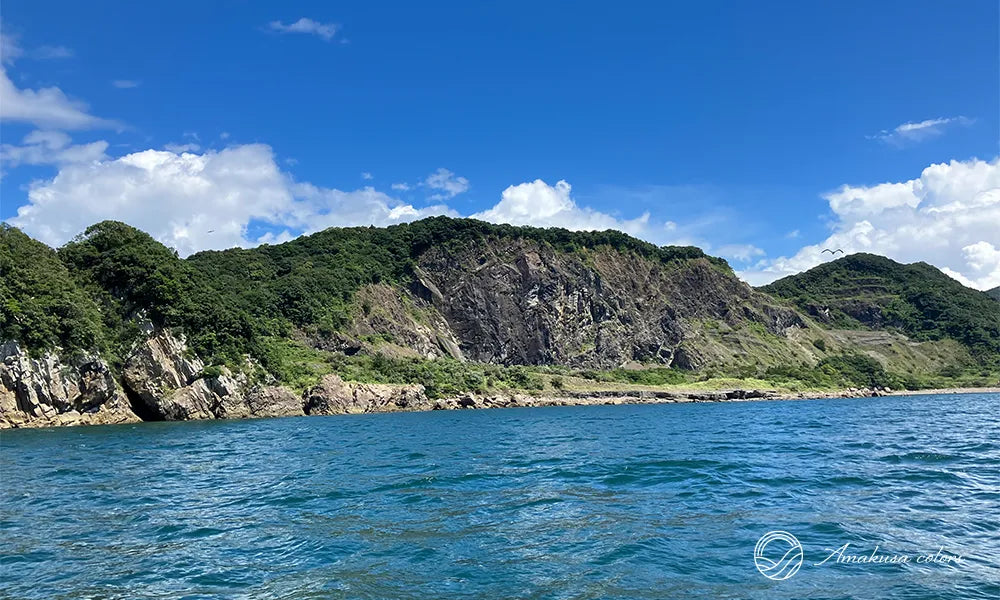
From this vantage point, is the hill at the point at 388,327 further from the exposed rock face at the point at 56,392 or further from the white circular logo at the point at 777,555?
the white circular logo at the point at 777,555

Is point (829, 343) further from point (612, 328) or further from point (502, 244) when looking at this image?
point (502, 244)

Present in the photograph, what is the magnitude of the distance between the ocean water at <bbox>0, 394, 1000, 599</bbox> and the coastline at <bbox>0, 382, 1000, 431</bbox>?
168 ft

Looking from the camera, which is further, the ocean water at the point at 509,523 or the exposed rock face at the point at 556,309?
the exposed rock face at the point at 556,309

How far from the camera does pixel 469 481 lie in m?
22.0

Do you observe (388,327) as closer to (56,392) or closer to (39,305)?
(56,392)

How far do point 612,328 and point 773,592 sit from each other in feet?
518

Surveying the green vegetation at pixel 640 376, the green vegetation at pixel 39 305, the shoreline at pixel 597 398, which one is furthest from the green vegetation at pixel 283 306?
the shoreline at pixel 597 398

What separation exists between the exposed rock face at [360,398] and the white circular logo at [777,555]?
76921 millimetres

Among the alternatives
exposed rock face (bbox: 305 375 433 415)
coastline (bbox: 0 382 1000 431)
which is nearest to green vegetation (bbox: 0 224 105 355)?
coastline (bbox: 0 382 1000 431)

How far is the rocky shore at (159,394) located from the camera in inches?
2267

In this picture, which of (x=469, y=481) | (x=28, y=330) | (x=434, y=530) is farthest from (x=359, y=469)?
(x=28, y=330)

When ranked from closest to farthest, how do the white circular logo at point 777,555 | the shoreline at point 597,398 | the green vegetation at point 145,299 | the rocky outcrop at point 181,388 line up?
the white circular logo at point 777,555
the green vegetation at point 145,299
the rocky outcrop at point 181,388
the shoreline at point 597,398

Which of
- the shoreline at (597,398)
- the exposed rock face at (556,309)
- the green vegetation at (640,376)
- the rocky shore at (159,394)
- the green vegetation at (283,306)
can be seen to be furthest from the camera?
the exposed rock face at (556,309)

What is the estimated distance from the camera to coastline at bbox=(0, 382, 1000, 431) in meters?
84.5
